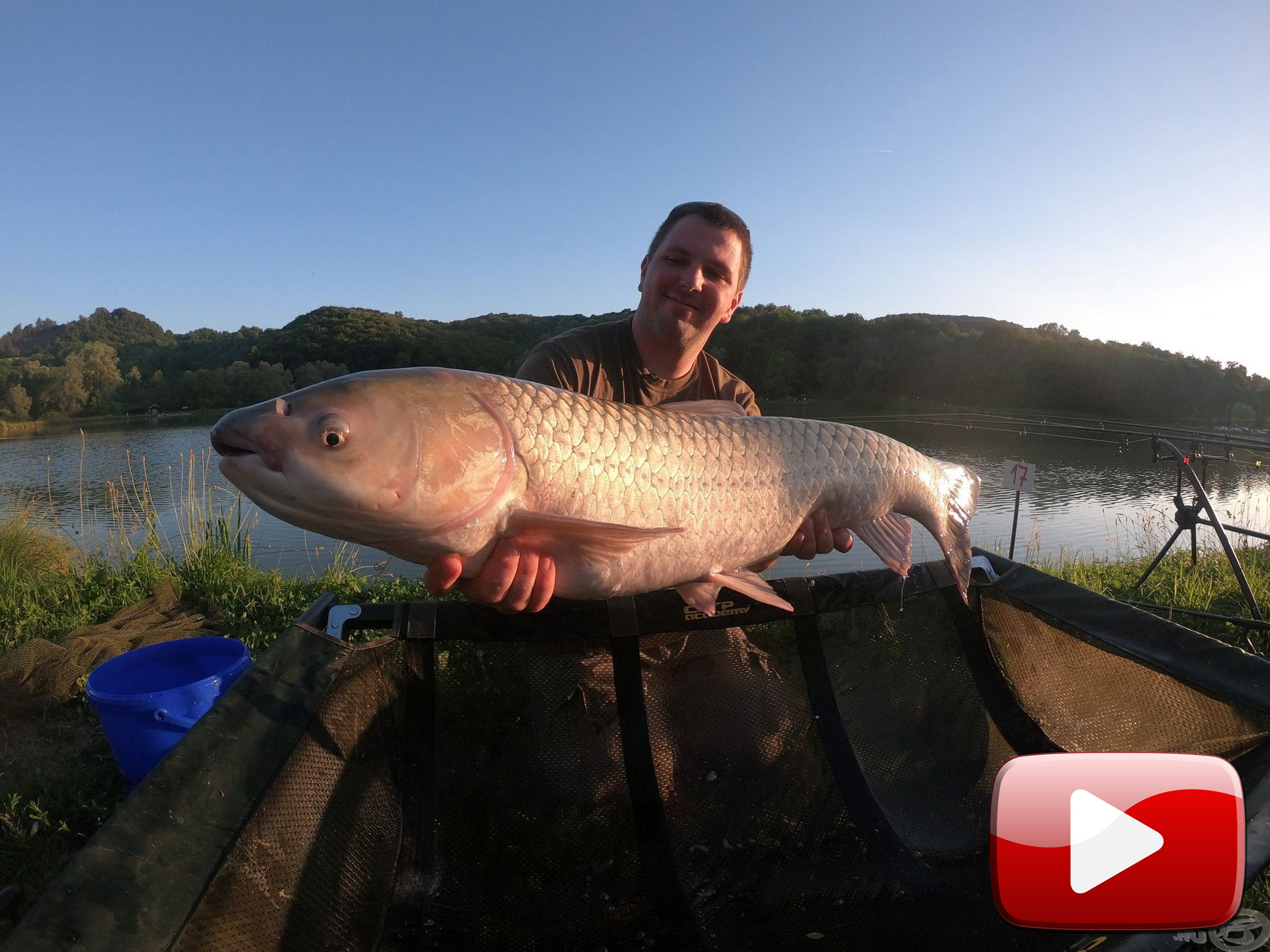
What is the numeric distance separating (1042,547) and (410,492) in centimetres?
803

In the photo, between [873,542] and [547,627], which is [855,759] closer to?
[873,542]

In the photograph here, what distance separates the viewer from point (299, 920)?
1190 millimetres

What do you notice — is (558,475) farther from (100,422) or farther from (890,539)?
(100,422)

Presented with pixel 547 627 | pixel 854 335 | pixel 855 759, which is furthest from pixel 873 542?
pixel 854 335

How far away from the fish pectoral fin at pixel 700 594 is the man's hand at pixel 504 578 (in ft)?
1.11

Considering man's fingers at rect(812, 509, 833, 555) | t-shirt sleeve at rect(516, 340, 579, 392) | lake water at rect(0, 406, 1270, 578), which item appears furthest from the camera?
lake water at rect(0, 406, 1270, 578)

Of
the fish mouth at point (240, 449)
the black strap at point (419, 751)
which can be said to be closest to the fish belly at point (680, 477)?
the fish mouth at point (240, 449)

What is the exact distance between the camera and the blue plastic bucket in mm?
1931

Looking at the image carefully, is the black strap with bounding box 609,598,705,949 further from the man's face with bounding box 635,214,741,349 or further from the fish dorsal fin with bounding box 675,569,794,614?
the man's face with bounding box 635,214,741,349

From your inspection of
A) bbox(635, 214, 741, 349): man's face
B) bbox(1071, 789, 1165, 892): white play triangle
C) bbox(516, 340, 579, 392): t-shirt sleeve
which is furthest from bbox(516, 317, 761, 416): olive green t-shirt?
bbox(1071, 789, 1165, 892): white play triangle

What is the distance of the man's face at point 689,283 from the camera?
2.38m

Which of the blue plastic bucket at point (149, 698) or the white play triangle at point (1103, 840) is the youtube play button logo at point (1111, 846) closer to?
the white play triangle at point (1103, 840)

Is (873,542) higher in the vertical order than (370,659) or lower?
higher

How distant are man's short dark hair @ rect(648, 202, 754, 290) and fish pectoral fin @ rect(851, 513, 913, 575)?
3.63 feet
